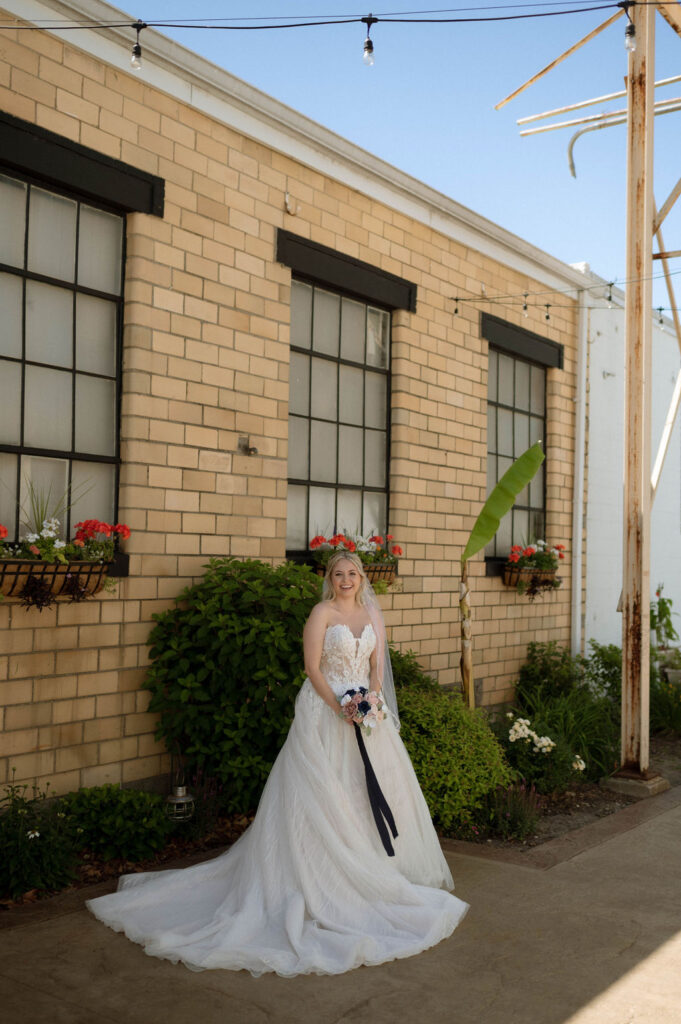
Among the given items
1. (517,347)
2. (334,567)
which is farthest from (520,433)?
(334,567)

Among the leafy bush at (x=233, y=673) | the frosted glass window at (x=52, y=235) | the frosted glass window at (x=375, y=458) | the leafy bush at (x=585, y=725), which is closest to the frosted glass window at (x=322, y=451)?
the frosted glass window at (x=375, y=458)

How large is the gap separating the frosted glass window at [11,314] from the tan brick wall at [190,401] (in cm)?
76

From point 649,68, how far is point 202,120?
3701 mm

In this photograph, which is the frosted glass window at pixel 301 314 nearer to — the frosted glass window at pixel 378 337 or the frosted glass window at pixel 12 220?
the frosted glass window at pixel 378 337

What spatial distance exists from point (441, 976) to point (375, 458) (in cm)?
513

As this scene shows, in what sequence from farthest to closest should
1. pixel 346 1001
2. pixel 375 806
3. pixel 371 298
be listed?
pixel 371 298 < pixel 375 806 < pixel 346 1001

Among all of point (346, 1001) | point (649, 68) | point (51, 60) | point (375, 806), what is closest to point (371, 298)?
point (649, 68)

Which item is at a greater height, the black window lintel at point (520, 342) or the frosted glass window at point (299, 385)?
the black window lintel at point (520, 342)

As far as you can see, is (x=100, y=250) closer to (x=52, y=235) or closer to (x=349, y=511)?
(x=52, y=235)

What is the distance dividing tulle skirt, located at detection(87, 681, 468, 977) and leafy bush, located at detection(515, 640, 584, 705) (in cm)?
503

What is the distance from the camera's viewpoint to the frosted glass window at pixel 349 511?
8.13 meters

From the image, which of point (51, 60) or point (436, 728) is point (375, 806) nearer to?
point (436, 728)

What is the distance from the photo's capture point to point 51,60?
5.78m

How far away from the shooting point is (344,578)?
5254 millimetres
